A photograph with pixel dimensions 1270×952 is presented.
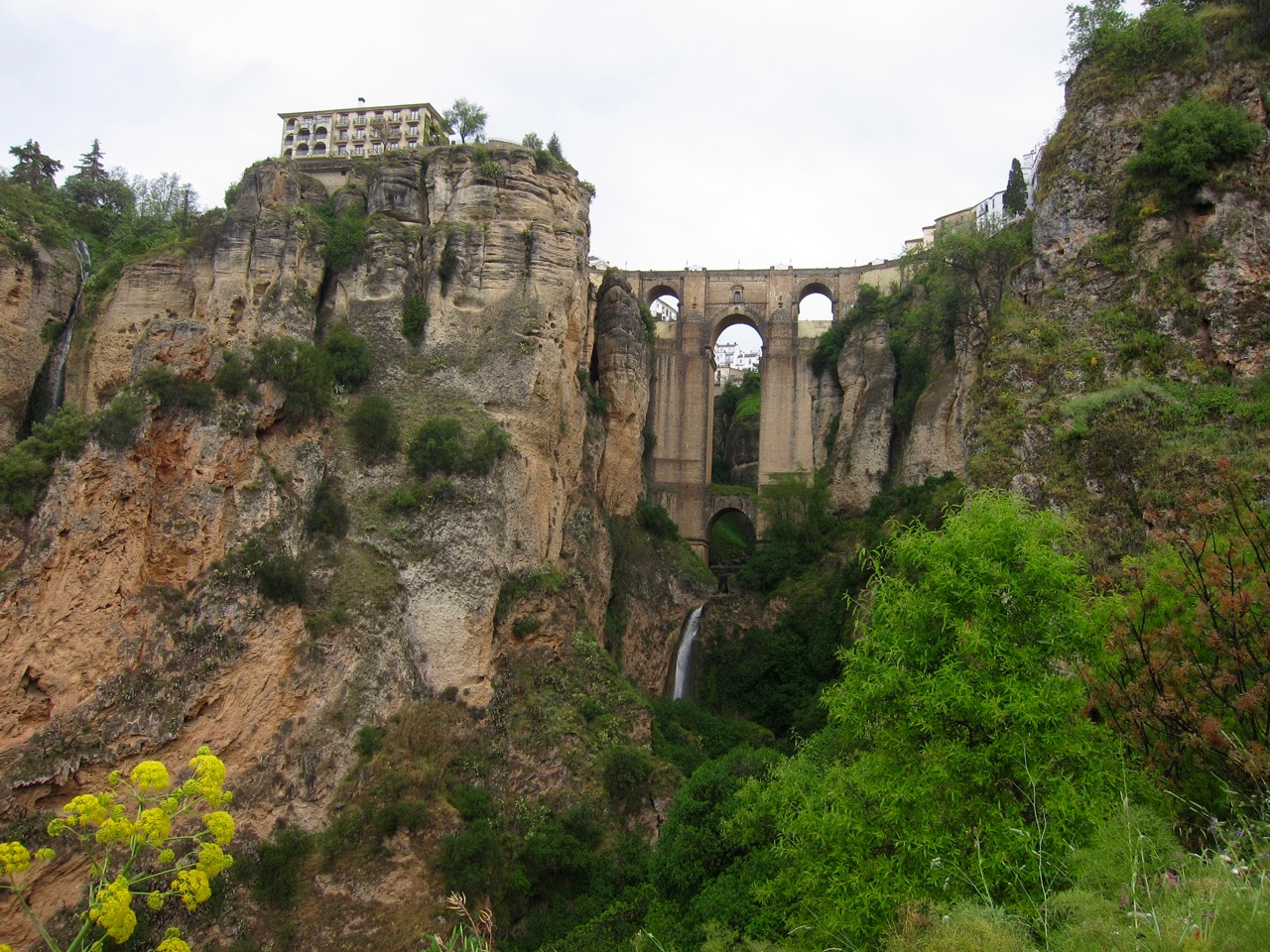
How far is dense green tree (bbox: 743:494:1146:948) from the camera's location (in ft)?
37.9

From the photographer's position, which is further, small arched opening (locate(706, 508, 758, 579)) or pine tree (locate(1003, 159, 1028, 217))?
small arched opening (locate(706, 508, 758, 579))

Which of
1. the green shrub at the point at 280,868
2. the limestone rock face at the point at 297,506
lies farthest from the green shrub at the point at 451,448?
the green shrub at the point at 280,868

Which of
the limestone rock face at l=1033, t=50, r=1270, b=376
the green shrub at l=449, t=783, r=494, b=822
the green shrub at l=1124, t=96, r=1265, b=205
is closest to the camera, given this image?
the limestone rock face at l=1033, t=50, r=1270, b=376

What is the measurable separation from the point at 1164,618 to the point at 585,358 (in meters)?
27.1

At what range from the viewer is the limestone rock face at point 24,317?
101ft

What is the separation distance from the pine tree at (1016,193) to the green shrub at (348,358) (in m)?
26.5

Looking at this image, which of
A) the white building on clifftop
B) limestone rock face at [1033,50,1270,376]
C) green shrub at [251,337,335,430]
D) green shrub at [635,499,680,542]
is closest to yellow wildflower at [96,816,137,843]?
limestone rock face at [1033,50,1270,376]

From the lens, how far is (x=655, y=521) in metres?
40.7

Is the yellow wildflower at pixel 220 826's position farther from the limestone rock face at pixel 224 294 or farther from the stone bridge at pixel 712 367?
the stone bridge at pixel 712 367

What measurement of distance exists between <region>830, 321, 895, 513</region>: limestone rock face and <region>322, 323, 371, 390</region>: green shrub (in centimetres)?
2019

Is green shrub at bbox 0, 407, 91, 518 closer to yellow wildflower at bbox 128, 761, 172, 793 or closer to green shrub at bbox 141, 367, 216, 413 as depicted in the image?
green shrub at bbox 141, 367, 216, 413

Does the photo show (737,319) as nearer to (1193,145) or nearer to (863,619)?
(1193,145)

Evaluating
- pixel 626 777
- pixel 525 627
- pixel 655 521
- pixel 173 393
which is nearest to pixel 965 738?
pixel 626 777

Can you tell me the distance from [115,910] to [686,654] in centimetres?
3222
